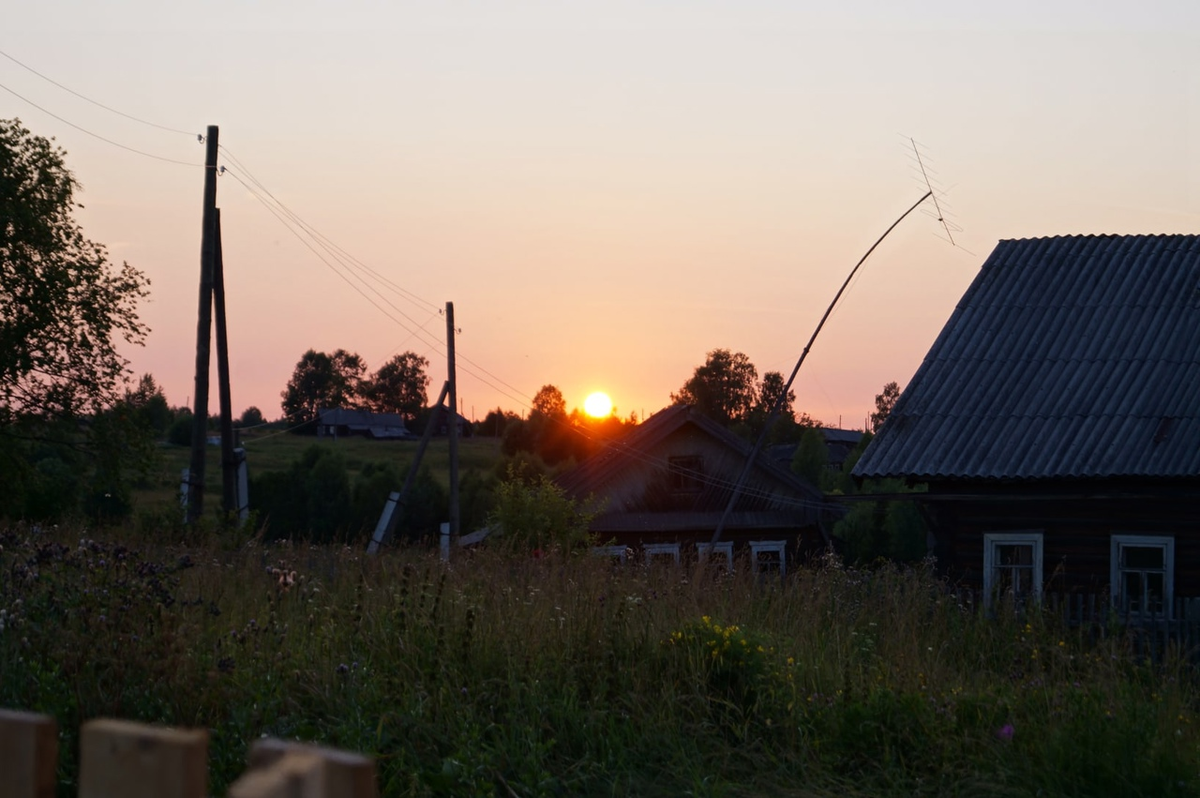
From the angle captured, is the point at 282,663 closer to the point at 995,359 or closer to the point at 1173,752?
the point at 1173,752

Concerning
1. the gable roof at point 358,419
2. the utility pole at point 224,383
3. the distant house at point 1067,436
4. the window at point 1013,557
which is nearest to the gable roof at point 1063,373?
the distant house at point 1067,436

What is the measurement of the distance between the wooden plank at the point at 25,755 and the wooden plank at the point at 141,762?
134mm

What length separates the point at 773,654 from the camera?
6.64m

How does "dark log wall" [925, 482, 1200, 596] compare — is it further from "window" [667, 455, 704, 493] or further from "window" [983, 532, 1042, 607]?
"window" [667, 455, 704, 493]

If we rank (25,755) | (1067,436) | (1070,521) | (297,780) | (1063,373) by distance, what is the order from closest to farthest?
(297,780)
(25,755)
(1070,521)
(1067,436)
(1063,373)

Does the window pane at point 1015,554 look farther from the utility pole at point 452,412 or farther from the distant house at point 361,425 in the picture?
the distant house at point 361,425

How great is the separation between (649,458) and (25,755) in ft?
103

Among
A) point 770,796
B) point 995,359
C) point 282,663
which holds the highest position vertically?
point 995,359

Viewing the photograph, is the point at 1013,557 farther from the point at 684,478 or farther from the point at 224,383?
the point at 684,478

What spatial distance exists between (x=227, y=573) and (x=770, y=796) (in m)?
4.51

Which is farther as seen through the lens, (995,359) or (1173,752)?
(995,359)

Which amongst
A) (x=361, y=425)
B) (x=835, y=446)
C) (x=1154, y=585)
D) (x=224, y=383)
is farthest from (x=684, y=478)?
(x=361, y=425)

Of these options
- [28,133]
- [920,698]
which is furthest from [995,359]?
[28,133]

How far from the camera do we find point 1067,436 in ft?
53.6
